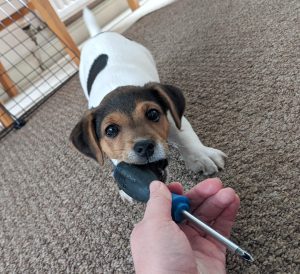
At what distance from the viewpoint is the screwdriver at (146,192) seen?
688 millimetres

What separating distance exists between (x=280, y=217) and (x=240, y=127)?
45cm

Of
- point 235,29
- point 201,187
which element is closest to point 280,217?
point 201,187

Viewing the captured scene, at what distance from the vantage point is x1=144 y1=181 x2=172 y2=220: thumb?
0.69 m

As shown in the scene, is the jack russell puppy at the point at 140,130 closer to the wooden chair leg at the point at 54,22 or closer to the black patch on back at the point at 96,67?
the black patch on back at the point at 96,67

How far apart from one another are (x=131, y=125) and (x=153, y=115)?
3.6 inches

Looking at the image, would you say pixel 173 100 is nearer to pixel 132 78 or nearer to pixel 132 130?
pixel 132 130

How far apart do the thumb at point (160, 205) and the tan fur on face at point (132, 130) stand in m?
0.35

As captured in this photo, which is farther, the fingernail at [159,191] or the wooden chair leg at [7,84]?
the wooden chair leg at [7,84]

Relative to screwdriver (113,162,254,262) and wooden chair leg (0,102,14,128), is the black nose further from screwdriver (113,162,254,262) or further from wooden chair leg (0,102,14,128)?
wooden chair leg (0,102,14,128)

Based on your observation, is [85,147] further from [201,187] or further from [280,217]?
[280,217]

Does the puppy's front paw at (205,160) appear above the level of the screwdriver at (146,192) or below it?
below

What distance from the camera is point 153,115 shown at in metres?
1.20

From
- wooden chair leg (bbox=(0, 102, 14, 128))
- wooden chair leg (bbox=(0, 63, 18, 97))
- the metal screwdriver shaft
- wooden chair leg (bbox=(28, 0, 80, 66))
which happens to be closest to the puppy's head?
the metal screwdriver shaft

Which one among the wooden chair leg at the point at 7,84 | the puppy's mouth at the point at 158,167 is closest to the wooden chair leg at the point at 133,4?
the wooden chair leg at the point at 7,84
